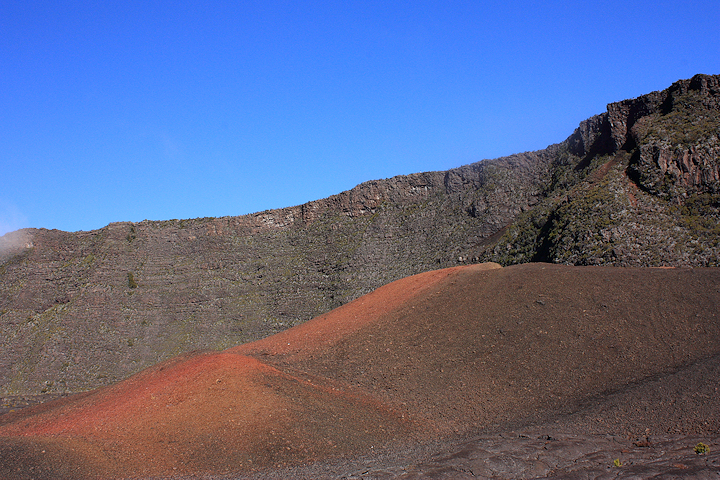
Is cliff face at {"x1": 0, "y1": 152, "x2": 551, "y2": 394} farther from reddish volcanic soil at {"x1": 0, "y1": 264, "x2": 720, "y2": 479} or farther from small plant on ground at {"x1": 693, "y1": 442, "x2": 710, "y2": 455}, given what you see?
small plant on ground at {"x1": 693, "y1": 442, "x2": 710, "y2": 455}

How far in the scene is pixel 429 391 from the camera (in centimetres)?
1589

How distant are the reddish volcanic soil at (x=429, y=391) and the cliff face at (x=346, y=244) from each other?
21.5 feet

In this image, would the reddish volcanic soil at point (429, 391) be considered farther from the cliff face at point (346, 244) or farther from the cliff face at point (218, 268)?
the cliff face at point (218, 268)

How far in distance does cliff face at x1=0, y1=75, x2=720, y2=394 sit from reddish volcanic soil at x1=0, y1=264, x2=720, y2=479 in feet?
21.5

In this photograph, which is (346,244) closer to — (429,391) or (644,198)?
(644,198)

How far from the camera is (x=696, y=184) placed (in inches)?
948

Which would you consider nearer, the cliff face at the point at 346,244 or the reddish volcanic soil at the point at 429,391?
the reddish volcanic soil at the point at 429,391

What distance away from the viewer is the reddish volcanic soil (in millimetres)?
12086

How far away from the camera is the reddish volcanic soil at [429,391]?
12086mm

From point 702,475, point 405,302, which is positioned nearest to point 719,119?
point 405,302

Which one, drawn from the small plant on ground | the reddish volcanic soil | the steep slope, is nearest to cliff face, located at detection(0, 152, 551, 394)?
the steep slope

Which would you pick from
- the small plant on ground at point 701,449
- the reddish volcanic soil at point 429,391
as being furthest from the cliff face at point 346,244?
the small plant on ground at point 701,449

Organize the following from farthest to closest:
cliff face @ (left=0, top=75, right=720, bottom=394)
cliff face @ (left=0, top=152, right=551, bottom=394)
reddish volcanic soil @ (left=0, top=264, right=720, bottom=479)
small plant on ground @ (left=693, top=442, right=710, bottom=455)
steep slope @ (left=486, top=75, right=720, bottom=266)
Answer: cliff face @ (left=0, top=152, right=551, bottom=394), cliff face @ (left=0, top=75, right=720, bottom=394), steep slope @ (left=486, top=75, right=720, bottom=266), reddish volcanic soil @ (left=0, top=264, right=720, bottom=479), small plant on ground @ (left=693, top=442, right=710, bottom=455)

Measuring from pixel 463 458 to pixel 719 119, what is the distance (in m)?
25.1
